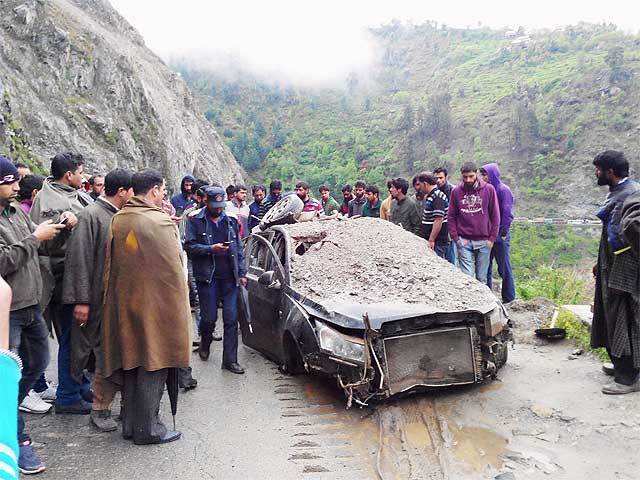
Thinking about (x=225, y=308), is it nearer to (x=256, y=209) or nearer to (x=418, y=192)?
(x=418, y=192)

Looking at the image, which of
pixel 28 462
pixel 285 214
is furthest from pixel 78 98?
pixel 28 462

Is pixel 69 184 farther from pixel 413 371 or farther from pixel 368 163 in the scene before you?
pixel 368 163

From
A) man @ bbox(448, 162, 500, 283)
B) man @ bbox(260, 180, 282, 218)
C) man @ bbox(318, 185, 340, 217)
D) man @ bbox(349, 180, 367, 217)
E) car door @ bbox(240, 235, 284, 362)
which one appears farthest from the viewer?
man @ bbox(318, 185, 340, 217)

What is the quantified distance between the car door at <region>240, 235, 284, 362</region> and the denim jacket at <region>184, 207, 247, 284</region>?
407mm

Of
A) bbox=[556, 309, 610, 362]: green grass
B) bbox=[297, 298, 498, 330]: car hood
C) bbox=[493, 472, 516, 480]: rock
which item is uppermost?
bbox=[297, 298, 498, 330]: car hood

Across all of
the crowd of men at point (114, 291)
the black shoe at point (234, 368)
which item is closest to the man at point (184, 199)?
the crowd of men at point (114, 291)

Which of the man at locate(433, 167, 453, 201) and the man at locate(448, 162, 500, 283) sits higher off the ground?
the man at locate(433, 167, 453, 201)

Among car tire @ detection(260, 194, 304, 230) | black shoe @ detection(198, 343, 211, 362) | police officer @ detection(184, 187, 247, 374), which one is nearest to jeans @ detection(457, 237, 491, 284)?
car tire @ detection(260, 194, 304, 230)

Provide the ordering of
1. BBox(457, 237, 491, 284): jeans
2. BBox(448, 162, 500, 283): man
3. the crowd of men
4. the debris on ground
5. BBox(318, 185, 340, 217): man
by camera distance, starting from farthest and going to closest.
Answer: BBox(318, 185, 340, 217): man, BBox(457, 237, 491, 284): jeans, BBox(448, 162, 500, 283): man, the debris on ground, the crowd of men

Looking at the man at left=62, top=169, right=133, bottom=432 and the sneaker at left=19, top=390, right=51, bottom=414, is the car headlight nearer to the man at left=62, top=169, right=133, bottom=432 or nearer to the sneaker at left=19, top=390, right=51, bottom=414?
the man at left=62, top=169, right=133, bottom=432

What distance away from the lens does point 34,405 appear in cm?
503

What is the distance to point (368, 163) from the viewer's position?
59188 millimetres

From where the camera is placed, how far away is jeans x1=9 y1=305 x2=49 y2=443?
13.1 feet

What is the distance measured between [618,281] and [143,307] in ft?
13.0
